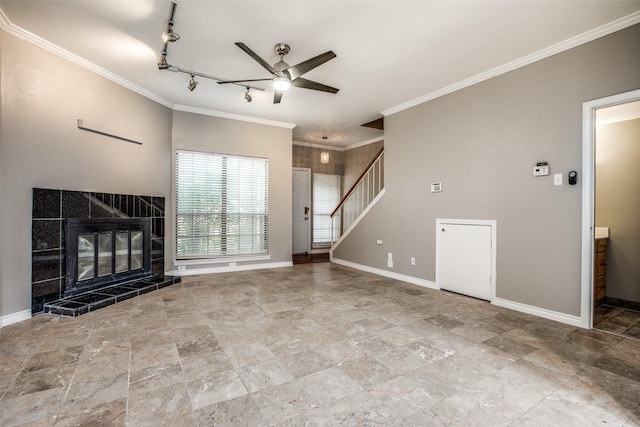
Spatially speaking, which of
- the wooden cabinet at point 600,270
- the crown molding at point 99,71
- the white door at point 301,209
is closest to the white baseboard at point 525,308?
the wooden cabinet at point 600,270

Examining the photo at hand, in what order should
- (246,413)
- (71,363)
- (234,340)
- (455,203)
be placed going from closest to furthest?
1. (246,413)
2. (71,363)
3. (234,340)
4. (455,203)

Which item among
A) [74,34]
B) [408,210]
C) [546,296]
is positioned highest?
[74,34]

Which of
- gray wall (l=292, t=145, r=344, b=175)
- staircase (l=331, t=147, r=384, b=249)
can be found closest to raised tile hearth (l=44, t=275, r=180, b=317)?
staircase (l=331, t=147, r=384, b=249)

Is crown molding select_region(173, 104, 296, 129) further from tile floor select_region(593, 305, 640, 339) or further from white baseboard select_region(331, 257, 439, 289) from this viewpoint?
tile floor select_region(593, 305, 640, 339)

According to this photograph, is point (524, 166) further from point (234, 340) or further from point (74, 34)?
point (74, 34)

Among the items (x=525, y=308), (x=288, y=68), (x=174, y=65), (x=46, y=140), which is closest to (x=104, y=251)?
(x=46, y=140)

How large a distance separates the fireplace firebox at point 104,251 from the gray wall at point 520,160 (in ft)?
13.9

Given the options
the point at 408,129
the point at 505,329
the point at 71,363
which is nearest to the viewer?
the point at 71,363

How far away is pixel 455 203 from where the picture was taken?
4.15 m

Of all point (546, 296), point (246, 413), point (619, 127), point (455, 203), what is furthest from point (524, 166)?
point (246, 413)

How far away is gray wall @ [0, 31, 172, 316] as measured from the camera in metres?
2.97

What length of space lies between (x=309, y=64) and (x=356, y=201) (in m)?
4.40

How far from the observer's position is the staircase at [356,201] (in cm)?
652

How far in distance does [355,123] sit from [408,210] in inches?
88.2
